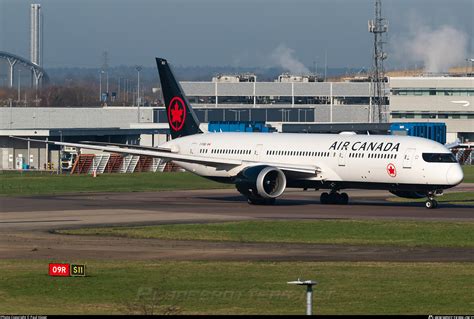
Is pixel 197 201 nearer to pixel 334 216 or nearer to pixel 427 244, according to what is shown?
pixel 334 216

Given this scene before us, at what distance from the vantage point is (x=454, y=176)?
53906mm

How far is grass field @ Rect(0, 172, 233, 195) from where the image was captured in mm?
71812

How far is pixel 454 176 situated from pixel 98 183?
32127mm

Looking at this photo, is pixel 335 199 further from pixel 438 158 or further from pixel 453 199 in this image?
pixel 453 199

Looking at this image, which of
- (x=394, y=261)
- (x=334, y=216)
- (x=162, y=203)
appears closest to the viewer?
(x=394, y=261)

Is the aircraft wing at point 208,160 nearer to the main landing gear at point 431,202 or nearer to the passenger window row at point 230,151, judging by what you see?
the passenger window row at point 230,151

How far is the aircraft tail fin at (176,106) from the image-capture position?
67688 mm

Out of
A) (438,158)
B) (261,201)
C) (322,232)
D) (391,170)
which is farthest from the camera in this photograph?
(261,201)

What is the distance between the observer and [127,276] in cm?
2950

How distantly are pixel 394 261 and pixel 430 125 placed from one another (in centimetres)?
8794

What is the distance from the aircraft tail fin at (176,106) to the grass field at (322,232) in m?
21.4

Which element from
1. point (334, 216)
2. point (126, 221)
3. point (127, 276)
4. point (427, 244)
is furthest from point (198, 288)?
point (334, 216)

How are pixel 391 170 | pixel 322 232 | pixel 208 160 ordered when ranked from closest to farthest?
pixel 322 232 < pixel 391 170 < pixel 208 160

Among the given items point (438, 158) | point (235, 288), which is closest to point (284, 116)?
point (438, 158)
